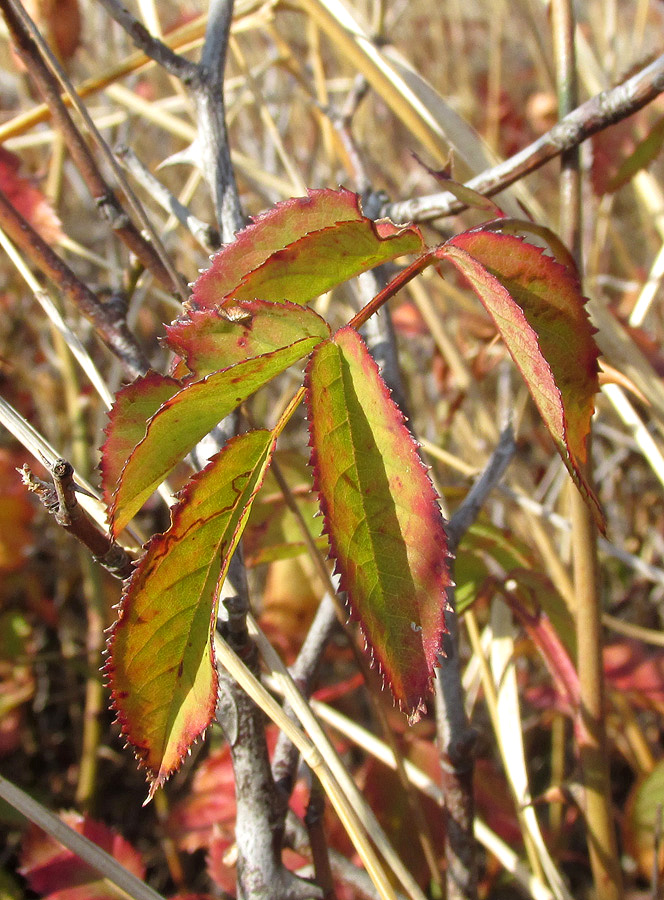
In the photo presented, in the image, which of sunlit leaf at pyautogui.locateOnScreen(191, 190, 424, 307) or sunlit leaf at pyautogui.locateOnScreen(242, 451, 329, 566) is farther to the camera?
sunlit leaf at pyautogui.locateOnScreen(242, 451, 329, 566)

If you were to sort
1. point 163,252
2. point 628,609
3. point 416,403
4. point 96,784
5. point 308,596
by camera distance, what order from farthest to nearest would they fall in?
point 416,403, point 628,609, point 96,784, point 308,596, point 163,252

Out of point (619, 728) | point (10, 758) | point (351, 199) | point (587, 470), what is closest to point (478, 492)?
point (587, 470)

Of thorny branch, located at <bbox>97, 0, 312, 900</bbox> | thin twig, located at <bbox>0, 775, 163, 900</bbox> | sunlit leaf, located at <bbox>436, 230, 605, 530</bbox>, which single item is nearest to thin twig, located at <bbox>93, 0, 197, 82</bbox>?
thorny branch, located at <bbox>97, 0, 312, 900</bbox>

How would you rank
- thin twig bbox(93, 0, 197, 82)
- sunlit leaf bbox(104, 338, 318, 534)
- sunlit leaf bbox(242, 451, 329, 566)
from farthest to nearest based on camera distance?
1. sunlit leaf bbox(242, 451, 329, 566)
2. thin twig bbox(93, 0, 197, 82)
3. sunlit leaf bbox(104, 338, 318, 534)

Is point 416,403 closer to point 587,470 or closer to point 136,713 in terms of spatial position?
point 587,470

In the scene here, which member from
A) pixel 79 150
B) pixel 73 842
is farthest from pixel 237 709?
pixel 79 150

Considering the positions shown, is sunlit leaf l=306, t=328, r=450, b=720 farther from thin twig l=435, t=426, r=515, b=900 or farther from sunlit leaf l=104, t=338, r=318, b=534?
thin twig l=435, t=426, r=515, b=900

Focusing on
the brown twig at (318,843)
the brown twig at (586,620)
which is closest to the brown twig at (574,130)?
the brown twig at (586,620)

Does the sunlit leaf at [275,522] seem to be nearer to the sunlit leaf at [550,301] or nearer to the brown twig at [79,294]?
the brown twig at [79,294]
